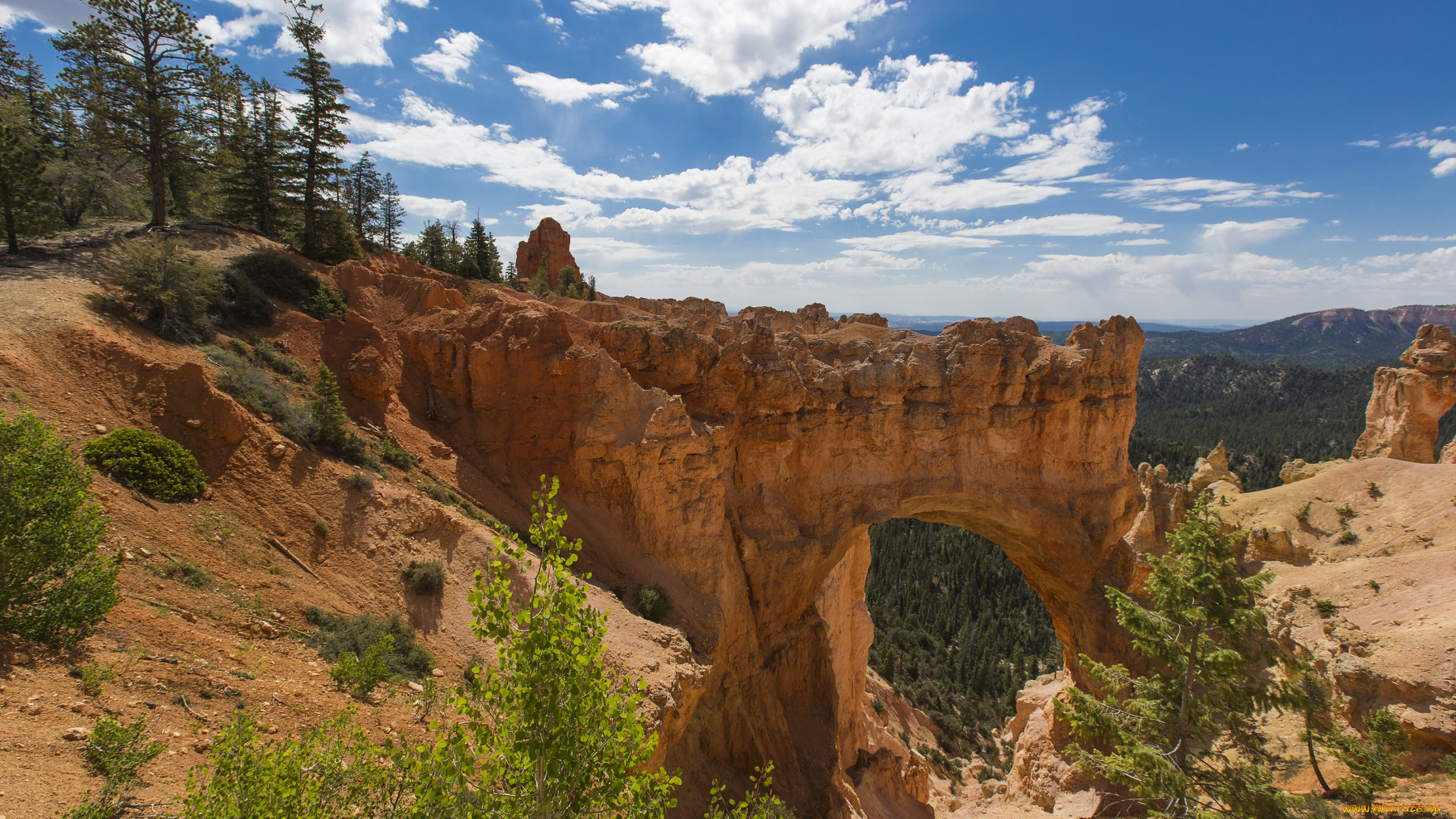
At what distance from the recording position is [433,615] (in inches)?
496

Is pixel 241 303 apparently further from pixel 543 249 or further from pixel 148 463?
pixel 543 249

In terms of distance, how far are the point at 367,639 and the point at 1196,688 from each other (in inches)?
665

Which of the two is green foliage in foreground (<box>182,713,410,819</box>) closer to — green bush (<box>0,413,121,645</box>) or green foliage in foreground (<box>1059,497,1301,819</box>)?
green bush (<box>0,413,121,645</box>)

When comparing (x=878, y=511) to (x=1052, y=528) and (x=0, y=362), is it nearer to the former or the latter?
(x=1052, y=528)

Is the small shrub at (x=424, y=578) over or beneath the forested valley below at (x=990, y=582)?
over

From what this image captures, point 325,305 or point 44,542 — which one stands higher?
point 325,305

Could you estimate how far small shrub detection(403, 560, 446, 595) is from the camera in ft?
41.8

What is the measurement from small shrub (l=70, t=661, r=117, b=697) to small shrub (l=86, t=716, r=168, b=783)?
0.87 m

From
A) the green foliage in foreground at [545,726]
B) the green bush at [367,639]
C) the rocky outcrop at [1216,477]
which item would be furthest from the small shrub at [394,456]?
the rocky outcrop at [1216,477]

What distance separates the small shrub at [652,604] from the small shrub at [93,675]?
10343 mm

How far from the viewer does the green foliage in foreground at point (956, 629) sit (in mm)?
46531

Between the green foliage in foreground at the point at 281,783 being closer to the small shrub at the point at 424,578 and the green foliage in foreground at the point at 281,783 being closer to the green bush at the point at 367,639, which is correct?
the green bush at the point at 367,639

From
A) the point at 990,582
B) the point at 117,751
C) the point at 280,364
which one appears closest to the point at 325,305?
the point at 280,364

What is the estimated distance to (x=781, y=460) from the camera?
22.1 meters
